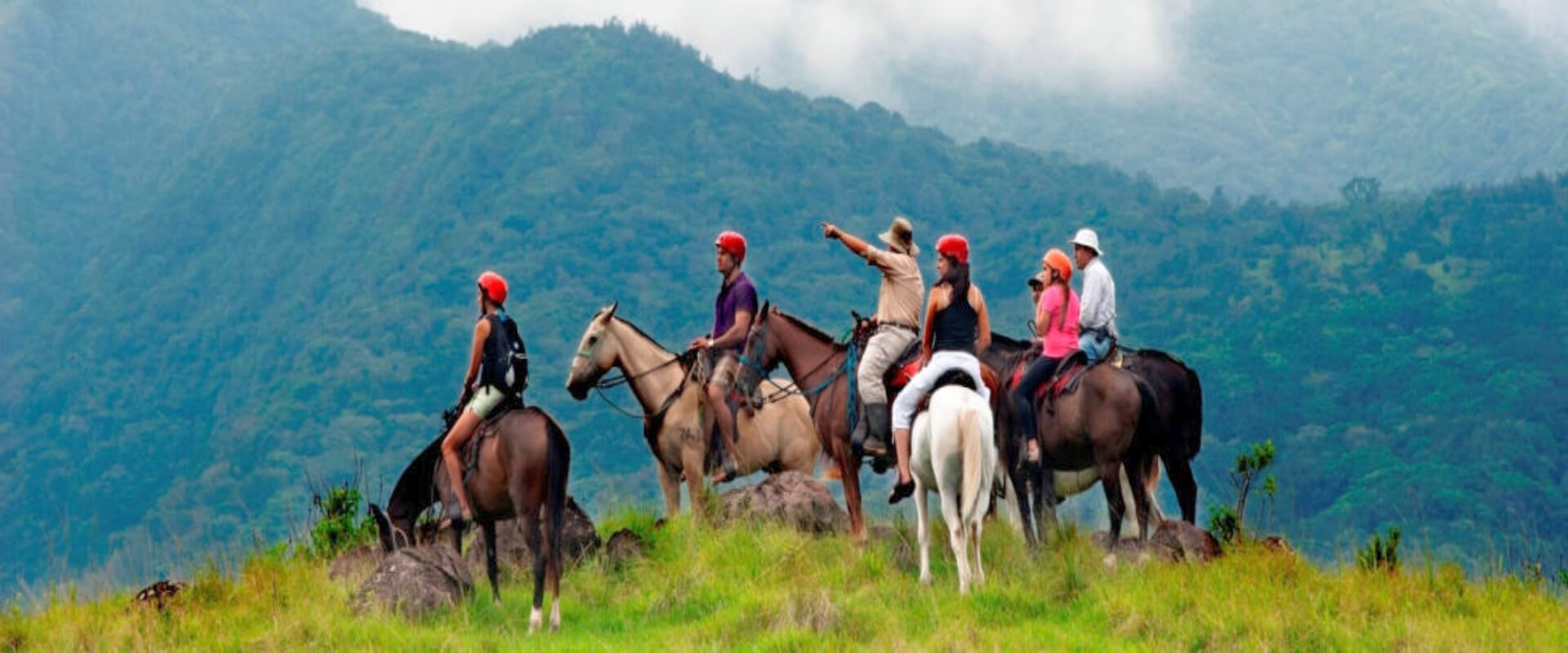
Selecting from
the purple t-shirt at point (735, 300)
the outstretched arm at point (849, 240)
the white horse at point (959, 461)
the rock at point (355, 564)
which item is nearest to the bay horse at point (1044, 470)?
the white horse at point (959, 461)

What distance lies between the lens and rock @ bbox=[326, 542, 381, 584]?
53.4ft

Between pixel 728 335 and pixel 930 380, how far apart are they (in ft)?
9.98

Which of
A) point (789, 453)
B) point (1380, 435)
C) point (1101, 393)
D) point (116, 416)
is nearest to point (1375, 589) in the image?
point (1101, 393)

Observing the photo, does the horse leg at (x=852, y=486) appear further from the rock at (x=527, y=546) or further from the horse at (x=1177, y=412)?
the horse at (x=1177, y=412)

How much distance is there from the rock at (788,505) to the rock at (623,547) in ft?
2.72

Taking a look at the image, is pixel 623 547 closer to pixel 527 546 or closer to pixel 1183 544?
pixel 527 546

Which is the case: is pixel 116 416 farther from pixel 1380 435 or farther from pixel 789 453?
pixel 789 453

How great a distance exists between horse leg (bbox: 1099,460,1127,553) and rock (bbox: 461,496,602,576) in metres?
4.56

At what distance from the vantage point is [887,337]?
16.5 m

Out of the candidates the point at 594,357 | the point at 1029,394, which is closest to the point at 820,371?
the point at 1029,394

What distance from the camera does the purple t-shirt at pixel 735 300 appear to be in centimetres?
1784

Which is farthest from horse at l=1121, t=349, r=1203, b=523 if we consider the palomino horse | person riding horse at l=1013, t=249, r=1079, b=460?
the palomino horse

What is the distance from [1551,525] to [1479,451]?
13.8 m

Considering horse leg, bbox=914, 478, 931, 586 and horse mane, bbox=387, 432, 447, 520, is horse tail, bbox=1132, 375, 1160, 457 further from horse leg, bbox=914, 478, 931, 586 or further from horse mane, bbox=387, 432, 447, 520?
horse mane, bbox=387, 432, 447, 520
